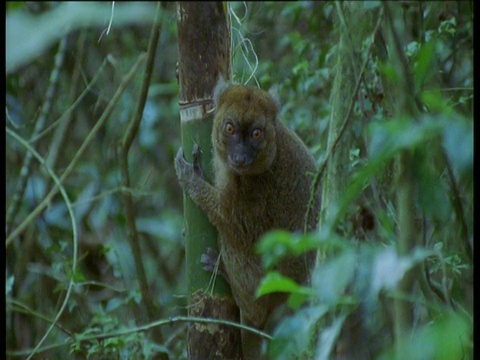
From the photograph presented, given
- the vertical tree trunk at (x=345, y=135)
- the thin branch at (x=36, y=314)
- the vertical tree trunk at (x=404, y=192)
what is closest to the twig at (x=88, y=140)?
the thin branch at (x=36, y=314)

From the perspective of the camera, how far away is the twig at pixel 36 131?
655 cm

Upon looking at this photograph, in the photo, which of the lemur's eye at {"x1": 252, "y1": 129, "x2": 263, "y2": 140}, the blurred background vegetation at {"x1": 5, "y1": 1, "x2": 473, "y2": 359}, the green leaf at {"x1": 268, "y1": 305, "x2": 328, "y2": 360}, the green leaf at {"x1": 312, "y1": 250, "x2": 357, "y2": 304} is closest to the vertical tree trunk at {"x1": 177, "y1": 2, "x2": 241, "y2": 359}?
the lemur's eye at {"x1": 252, "y1": 129, "x2": 263, "y2": 140}

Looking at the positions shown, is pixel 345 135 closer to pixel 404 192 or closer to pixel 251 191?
pixel 251 191

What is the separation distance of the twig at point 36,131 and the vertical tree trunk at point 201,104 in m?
2.94

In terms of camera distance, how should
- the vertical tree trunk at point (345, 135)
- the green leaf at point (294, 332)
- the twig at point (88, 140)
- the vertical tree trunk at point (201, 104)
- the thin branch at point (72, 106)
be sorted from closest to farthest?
the green leaf at point (294, 332) → the vertical tree trunk at point (345, 135) → the vertical tree trunk at point (201, 104) → the thin branch at point (72, 106) → the twig at point (88, 140)

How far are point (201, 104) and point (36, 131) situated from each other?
3.07 meters

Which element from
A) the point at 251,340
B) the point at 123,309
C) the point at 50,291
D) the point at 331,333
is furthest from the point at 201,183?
the point at 50,291

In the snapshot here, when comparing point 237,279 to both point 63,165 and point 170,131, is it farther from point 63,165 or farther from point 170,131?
point 170,131

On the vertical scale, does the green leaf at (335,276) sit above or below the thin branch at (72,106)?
below

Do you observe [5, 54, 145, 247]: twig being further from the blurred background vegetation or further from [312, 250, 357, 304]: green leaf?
[312, 250, 357, 304]: green leaf

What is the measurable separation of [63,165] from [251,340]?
3.52m

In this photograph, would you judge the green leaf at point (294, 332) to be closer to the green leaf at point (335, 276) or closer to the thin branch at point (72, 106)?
the green leaf at point (335, 276)

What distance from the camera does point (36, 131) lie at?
6.58 m

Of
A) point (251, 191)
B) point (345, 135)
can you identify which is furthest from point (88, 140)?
point (345, 135)
